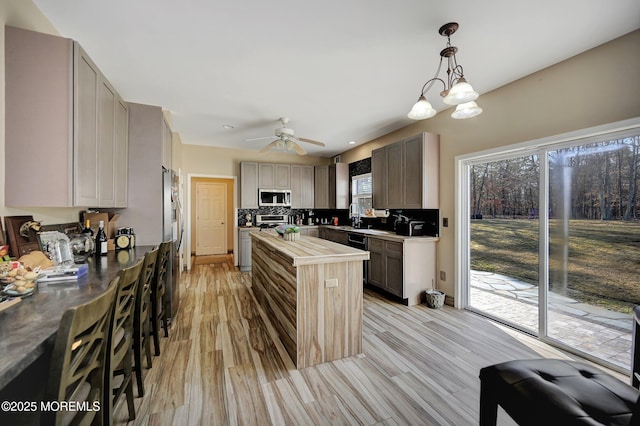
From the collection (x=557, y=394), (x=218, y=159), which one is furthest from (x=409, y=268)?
(x=218, y=159)

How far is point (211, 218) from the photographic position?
7480 millimetres

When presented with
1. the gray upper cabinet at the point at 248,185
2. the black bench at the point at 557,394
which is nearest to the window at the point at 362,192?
the gray upper cabinet at the point at 248,185

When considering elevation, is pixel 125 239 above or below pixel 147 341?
above

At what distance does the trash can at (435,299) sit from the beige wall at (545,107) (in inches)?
7.2

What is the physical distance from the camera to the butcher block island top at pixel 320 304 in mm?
2078

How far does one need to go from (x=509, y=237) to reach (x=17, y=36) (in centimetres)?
445

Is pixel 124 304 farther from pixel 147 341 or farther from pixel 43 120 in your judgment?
pixel 43 120

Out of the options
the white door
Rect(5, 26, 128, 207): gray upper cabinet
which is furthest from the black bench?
the white door

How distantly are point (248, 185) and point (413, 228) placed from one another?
3.61 metres

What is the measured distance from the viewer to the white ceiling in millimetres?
1686

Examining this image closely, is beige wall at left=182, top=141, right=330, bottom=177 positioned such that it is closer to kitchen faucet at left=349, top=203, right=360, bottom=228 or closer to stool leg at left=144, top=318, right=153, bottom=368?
kitchen faucet at left=349, top=203, right=360, bottom=228

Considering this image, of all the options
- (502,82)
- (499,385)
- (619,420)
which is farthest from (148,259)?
(502,82)

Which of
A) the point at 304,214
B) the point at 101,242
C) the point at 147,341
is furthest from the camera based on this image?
the point at 304,214

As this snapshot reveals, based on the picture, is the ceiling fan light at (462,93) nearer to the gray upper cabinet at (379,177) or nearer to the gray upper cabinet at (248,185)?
the gray upper cabinet at (379,177)
